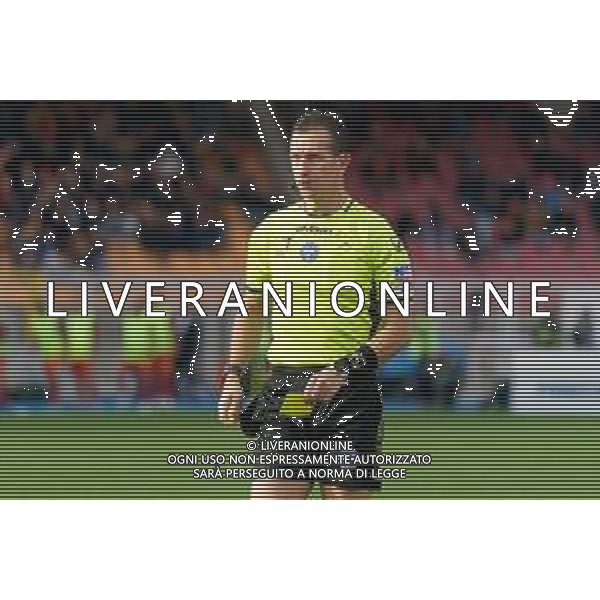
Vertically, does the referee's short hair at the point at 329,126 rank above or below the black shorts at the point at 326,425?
above

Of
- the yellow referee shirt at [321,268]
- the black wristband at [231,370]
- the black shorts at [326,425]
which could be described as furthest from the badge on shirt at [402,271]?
the black wristband at [231,370]

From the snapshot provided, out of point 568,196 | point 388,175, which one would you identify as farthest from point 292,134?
point 568,196

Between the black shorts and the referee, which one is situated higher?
the referee

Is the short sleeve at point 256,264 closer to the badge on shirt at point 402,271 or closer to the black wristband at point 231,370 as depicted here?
the black wristband at point 231,370

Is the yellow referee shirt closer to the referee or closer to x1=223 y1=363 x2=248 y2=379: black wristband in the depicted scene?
the referee

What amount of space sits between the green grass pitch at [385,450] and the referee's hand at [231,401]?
0.22 feet

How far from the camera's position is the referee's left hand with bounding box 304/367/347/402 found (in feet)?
56.7

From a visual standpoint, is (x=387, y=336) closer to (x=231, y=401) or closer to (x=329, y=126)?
(x=231, y=401)

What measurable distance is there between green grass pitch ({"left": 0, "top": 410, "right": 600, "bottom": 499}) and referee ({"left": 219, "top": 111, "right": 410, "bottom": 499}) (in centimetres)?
29

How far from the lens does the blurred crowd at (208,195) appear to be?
17.3 metres

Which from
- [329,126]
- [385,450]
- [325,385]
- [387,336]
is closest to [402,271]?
[387,336]

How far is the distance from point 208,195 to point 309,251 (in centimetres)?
73

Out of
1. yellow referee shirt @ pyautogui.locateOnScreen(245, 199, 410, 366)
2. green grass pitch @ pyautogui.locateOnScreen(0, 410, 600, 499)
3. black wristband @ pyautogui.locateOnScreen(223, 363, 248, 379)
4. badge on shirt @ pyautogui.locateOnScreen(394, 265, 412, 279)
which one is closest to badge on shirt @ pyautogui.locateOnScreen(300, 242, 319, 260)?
yellow referee shirt @ pyautogui.locateOnScreen(245, 199, 410, 366)

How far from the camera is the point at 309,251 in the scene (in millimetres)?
17281
